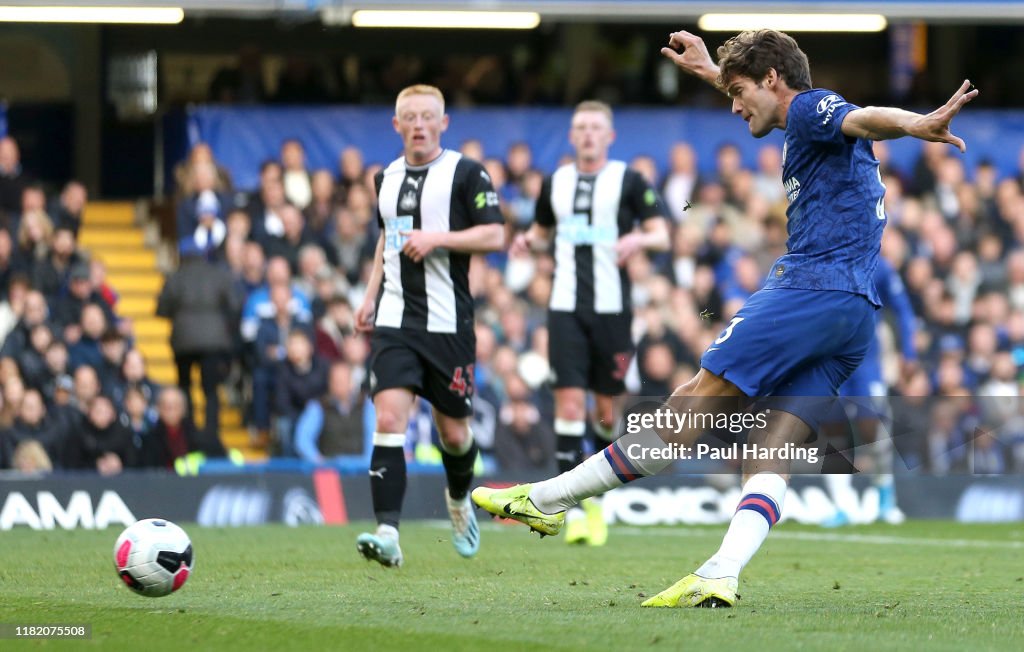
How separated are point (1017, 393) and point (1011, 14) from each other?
3.75m

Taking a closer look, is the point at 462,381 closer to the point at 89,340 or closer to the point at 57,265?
the point at 89,340

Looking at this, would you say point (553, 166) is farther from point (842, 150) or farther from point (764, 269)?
point (842, 150)

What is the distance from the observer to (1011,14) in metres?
16.8

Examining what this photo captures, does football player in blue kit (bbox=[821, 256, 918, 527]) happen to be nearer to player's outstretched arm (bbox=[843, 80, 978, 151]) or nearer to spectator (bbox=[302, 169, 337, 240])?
spectator (bbox=[302, 169, 337, 240])

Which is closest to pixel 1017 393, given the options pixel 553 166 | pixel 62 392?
pixel 553 166

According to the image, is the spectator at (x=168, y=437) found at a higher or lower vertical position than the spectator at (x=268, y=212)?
lower

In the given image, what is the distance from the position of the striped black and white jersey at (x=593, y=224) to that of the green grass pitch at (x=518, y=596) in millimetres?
1556

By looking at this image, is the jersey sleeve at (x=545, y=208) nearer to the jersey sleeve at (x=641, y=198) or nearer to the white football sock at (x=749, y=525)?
the jersey sleeve at (x=641, y=198)

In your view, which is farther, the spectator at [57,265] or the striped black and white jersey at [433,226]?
the spectator at [57,265]

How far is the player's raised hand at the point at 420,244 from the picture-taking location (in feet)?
28.2

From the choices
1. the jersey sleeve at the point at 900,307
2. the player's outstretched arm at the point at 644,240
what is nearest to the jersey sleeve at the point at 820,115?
the player's outstretched arm at the point at 644,240

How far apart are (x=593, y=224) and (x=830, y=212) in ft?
15.6

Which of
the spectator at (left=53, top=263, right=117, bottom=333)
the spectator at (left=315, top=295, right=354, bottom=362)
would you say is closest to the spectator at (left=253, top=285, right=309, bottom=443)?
the spectator at (left=315, top=295, right=354, bottom=362)

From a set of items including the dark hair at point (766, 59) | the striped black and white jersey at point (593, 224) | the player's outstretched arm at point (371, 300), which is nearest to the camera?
the dark hair at point (766, 59)
